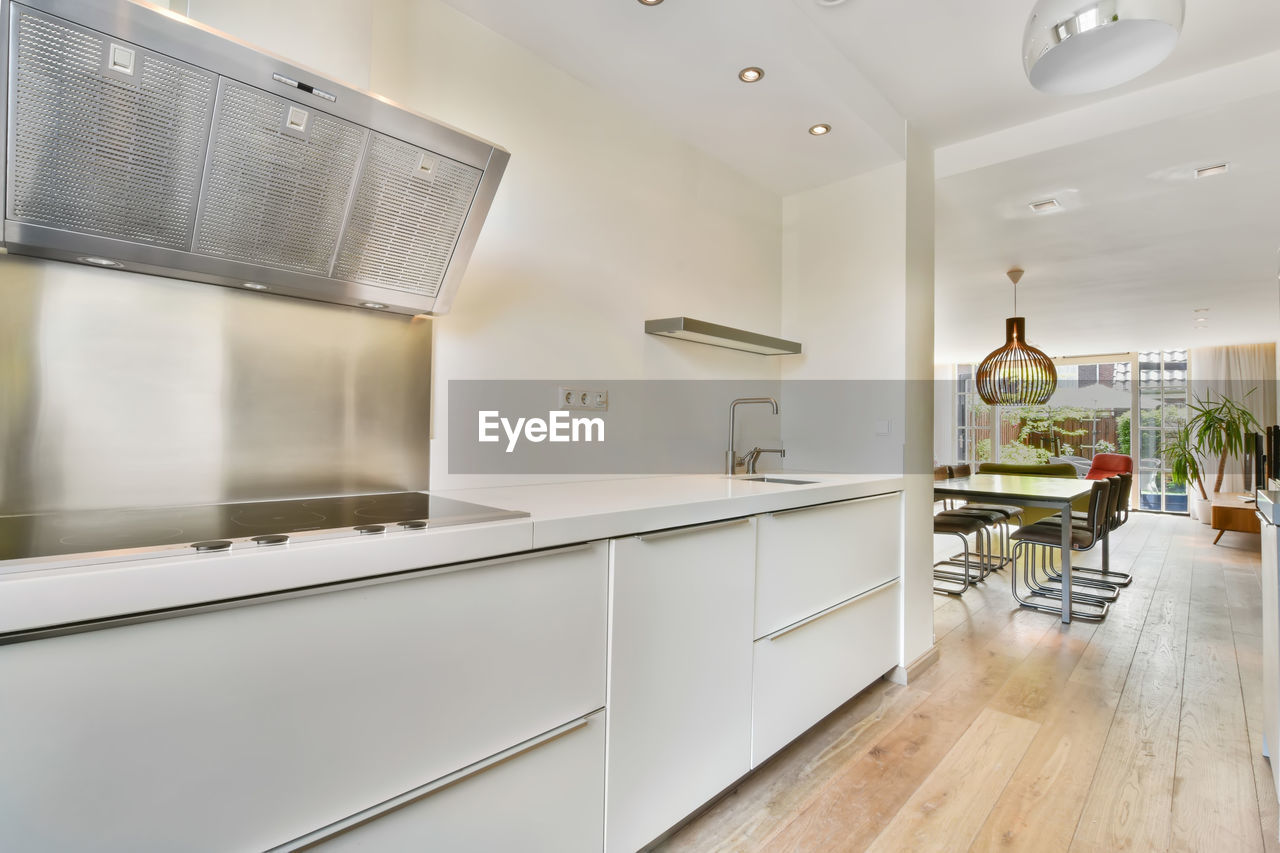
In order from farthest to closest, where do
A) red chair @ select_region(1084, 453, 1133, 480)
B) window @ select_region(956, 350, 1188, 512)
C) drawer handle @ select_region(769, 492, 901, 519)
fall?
window @ select_region(956, 350, 1188, 512) → red chair @ select_region(1084, 453, 1133, 480) → drawer handle @ select_region(769, 492, 901, 519)

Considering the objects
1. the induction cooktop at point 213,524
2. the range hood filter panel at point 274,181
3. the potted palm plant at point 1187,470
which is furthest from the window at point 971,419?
the range hood filter panel at point 274,181

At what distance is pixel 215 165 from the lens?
111 cm

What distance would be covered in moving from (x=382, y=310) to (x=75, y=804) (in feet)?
3.76

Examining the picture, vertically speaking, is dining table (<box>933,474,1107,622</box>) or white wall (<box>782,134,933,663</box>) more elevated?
white wall (<box>782,134,933,663</box>)

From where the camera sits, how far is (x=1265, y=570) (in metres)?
1.95

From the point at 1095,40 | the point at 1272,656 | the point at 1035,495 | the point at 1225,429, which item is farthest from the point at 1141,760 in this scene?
the point at 1225,429

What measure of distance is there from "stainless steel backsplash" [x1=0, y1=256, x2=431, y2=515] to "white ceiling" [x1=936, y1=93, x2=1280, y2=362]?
9.77 ft

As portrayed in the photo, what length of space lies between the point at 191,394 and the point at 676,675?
1278 millimetres

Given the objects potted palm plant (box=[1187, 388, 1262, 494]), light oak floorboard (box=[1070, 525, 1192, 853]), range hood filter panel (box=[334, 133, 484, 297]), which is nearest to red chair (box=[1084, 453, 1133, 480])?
potted palm plant (box=[1187, 388, 1262, 494])

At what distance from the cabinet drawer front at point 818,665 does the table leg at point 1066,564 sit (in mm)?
1638

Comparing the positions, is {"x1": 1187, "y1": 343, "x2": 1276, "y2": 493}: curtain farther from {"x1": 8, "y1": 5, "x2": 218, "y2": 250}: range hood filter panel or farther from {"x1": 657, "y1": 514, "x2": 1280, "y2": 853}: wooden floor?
{"x1": 8, "y1": 5, "x2": 218, "y2": 250}: range hood filter panel

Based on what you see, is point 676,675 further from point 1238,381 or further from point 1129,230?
point 1238,381

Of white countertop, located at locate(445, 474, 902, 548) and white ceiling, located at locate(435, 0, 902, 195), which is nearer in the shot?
white countertop, located at locate(445, 474, 902, 548)

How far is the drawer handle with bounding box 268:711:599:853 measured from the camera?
909 mm
